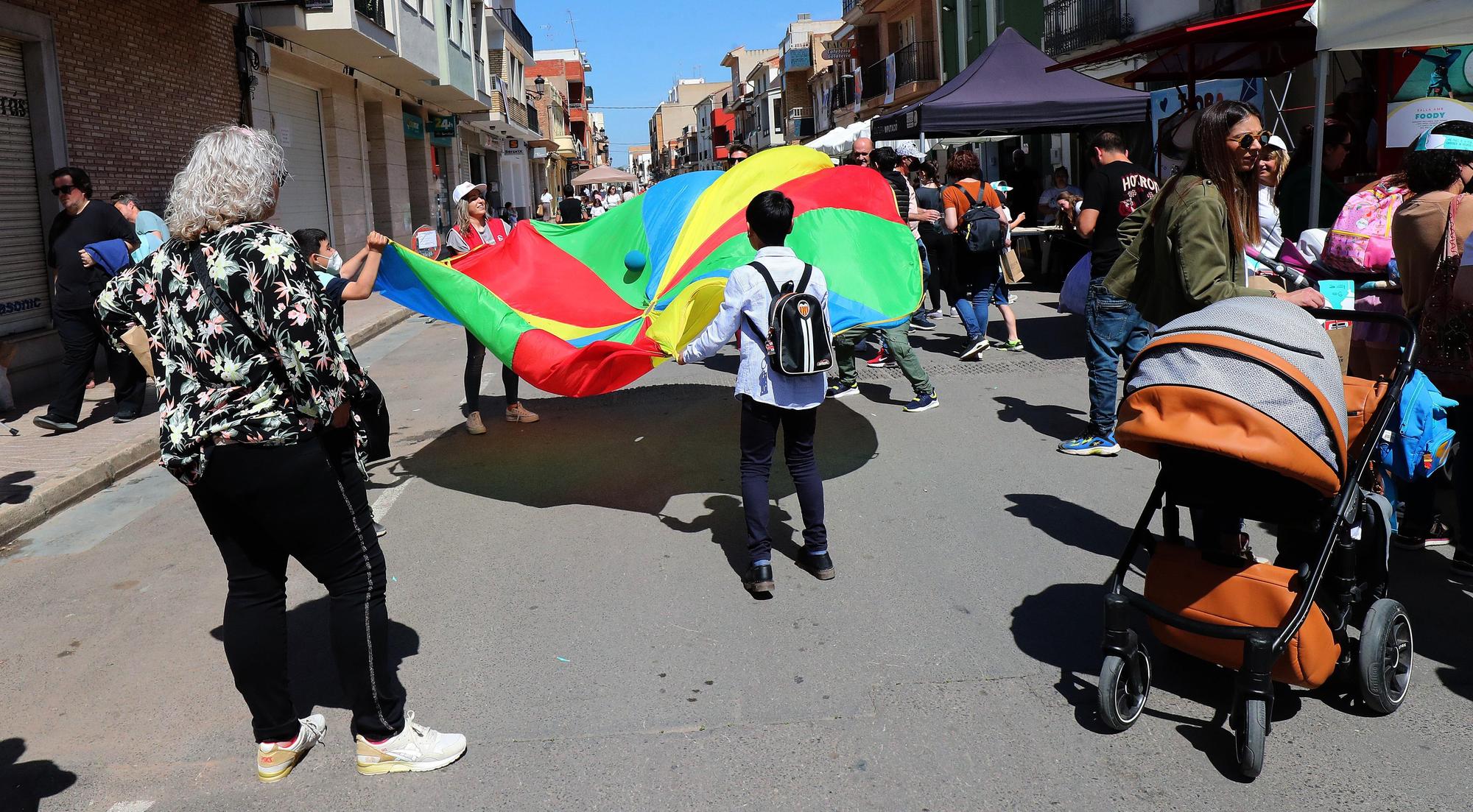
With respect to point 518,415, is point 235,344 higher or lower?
higher

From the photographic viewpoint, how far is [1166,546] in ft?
11.3

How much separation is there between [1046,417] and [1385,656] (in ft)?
14.8

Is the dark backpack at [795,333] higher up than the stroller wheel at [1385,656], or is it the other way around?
the dark backpack at [795,333]

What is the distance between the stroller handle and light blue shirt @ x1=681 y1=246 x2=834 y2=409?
1.85m

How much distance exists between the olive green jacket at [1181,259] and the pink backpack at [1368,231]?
4.55 feet

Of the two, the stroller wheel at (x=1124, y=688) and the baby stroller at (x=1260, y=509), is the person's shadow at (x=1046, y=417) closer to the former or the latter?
the baby stroller at (x=1260, y=509)

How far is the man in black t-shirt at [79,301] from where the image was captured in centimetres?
837

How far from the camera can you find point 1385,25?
6617 millimetres

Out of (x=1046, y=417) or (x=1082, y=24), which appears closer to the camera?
(x=1046, y=417)

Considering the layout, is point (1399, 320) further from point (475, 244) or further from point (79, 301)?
point (79, 301)

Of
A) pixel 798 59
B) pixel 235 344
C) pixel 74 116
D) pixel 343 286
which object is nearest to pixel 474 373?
pixel 343 286

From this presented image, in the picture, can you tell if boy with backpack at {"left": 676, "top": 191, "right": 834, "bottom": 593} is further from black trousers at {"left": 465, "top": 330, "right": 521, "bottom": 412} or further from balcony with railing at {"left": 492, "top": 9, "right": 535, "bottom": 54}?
balcony with railing at {"left": 492, "top": 9, "right": 535, "bottom": 54}

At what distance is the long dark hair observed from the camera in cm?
402

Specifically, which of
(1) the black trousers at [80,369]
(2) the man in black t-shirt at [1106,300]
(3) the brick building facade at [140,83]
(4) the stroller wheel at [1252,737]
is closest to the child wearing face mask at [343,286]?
(4) the stroller wheel at [1252,737]
